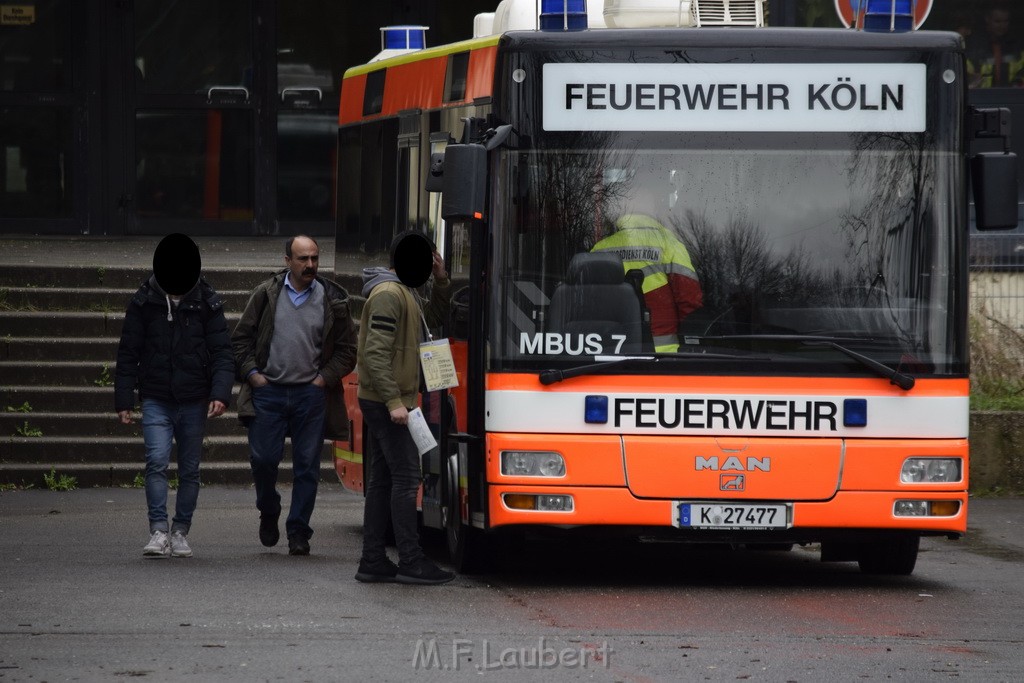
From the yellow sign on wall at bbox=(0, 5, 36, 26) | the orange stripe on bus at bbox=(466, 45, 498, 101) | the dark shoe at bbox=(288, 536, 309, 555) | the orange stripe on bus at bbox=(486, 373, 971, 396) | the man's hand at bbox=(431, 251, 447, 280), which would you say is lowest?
the dark shoe at bbox=(288, 536, 309, 555)

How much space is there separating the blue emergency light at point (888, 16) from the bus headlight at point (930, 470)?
2180mm

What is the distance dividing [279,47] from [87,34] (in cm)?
206

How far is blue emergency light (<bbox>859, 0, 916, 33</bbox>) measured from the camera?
33.9 ft

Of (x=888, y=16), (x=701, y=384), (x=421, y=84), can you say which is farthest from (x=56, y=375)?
(x=888, y=16)

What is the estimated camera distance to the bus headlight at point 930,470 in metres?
10.1

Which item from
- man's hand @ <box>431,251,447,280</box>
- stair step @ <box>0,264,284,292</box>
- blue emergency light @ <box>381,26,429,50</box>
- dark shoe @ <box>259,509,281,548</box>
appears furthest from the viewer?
stair step @ <box>0,264,284,292</box>

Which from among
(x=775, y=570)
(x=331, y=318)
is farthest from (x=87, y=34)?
(x=775, y=570)

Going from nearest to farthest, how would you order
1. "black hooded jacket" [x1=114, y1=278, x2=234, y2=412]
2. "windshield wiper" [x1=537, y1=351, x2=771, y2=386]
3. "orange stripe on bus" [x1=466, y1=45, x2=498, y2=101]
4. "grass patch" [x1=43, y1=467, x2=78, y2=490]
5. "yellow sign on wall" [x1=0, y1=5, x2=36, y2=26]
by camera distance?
"windshield wiper" [x1=537, y1=351, x2=771, y2=386] < "orange stripe on bus" [x1=466, y1=45, x2=498, y2=101] < "black hooded jacket" [x1=114, y1=278, x2=234, y2=412] < "grass patch" [x1=43, y1=467, x2=78, y2=490] < "yellow sign on wall" [x1=0, y1=5, x2=36, y2=26]

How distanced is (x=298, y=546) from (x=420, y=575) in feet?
4.75

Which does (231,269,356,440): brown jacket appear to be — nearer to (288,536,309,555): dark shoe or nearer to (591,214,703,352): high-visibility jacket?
(288,536,309,555): dark shoe

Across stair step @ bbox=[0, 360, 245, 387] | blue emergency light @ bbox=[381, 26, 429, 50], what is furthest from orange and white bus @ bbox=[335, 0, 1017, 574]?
stair step @ bbox=[0, 360, 245, 387]

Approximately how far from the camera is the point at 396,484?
10.5 metres

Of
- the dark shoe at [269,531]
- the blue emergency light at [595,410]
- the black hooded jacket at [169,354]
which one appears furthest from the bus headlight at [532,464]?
the dark shoe at [269,531]

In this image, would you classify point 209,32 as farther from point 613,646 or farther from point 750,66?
point 613,646
